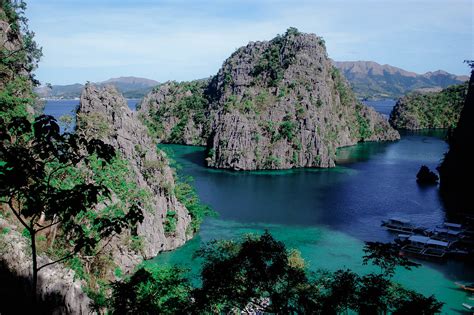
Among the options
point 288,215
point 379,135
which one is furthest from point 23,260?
point 379,135

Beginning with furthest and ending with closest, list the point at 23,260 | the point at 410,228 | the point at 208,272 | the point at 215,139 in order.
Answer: the point at 215,139, the point at 410,228, the point at 23,260, the point at 208,272

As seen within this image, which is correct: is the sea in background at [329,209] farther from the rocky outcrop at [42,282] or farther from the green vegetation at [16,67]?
the green vegetation at [16,67]

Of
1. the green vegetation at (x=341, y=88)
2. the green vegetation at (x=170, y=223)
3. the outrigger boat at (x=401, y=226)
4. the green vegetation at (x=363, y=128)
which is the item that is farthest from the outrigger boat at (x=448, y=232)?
the green vegetation at (x=363, y=128)

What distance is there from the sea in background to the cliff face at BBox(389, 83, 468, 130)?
7057 centimetres

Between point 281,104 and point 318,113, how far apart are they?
32.7 feet

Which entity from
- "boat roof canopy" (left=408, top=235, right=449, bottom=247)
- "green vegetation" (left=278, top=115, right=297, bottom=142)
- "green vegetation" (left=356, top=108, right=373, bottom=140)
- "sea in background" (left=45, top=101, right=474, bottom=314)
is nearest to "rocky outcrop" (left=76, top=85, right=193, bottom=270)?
"sea in background" (left=45, top=101, right=474, bottom=314)

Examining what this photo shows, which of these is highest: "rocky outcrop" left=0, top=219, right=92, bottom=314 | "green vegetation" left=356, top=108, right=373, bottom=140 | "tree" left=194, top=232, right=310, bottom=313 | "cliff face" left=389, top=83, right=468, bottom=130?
"cliff face" left=389, top=83, right=468, bottom=130

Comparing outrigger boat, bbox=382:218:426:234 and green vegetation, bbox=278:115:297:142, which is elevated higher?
green vegetation, bbox=278:115:297:142

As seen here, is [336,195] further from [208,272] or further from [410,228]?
[208,272]

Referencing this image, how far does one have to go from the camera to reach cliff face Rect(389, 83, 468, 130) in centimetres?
15012

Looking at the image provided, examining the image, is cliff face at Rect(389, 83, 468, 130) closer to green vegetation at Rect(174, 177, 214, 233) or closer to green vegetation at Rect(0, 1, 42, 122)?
green vegetation at Rect(174, 177, 214, 233)

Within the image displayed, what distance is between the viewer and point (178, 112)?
114562 millimetres

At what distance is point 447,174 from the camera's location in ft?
208

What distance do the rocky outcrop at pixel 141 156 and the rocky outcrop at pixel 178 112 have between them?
66.1 meters
